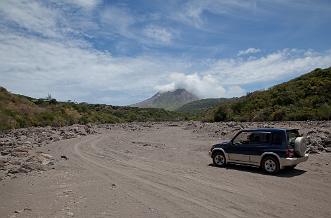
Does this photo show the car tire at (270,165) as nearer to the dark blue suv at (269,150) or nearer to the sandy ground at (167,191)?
the dark blue suv at (269,150)

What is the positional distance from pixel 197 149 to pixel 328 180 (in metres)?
11.6

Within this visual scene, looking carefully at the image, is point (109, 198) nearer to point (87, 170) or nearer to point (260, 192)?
point (260, 192)

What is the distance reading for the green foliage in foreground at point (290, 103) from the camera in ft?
143

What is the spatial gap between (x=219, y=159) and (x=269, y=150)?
107 inches

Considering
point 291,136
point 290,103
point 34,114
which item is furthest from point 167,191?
point 34,114

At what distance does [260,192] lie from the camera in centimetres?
1166

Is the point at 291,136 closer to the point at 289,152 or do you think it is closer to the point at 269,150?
the point at 289,152

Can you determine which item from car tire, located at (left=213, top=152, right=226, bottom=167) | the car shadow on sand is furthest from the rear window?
car tire, located at (left=213, top=152, right=226, bottom=167)

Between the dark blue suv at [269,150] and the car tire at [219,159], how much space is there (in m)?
0.12

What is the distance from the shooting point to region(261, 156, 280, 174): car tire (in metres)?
14.9

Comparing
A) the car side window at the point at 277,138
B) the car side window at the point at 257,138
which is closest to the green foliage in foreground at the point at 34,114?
the car side window at the point at 257,138

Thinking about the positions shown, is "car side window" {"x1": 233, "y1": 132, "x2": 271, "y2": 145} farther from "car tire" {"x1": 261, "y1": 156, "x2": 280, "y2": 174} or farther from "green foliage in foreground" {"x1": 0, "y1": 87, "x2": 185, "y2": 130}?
"green foliage in foreground" {"x1": 0, "y1": 87, "x2": 185, "y2": 130}

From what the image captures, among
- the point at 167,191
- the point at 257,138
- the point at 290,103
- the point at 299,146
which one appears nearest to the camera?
the point at 167,191

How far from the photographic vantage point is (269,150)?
1512 cm
